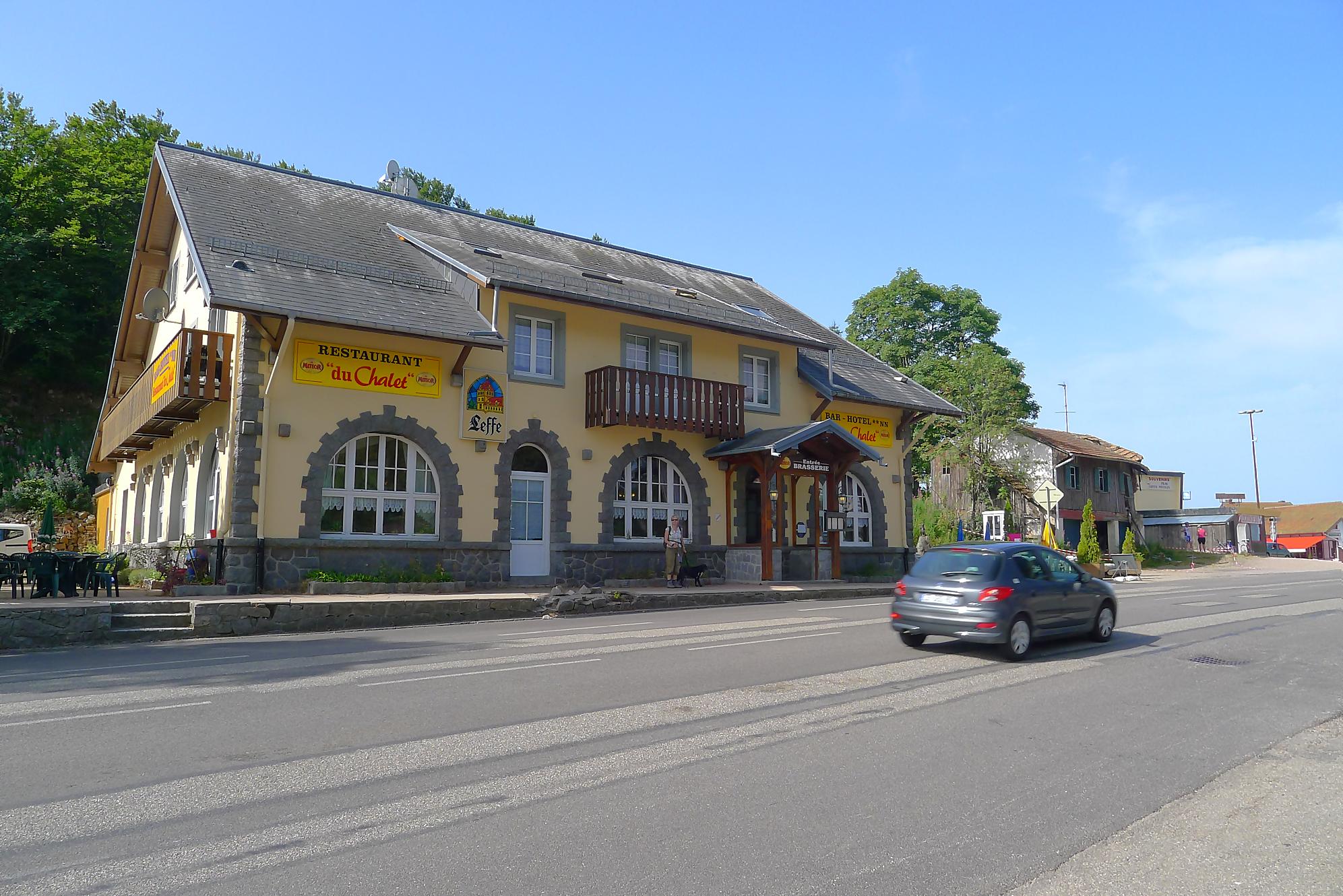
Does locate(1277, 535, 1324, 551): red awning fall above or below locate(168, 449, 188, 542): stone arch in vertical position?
below

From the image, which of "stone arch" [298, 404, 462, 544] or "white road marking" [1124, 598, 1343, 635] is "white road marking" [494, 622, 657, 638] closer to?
"stone arch" [298, 404, 462, 544]

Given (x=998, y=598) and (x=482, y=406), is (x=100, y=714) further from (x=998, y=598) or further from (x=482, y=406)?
(x=482, y=406)

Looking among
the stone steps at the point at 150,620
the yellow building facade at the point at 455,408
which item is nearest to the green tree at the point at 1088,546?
the yellow building facade at the point at 455,408

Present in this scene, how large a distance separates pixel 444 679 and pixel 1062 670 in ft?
21.5

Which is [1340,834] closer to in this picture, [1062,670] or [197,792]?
[1062,670]

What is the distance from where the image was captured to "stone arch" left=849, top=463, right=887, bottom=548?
26906 mm

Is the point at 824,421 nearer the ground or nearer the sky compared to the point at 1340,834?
nearer the sky

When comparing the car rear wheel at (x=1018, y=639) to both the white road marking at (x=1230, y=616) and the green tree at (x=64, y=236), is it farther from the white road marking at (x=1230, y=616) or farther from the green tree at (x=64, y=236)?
the green tree at (x=64, y=236)

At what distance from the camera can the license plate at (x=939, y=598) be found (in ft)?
35.7

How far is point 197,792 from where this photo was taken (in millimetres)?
5367

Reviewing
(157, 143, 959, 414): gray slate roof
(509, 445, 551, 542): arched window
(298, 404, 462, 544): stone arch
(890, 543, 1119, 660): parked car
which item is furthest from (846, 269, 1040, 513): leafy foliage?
(890, 543, 1119, 660): parked car

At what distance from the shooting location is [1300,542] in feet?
232

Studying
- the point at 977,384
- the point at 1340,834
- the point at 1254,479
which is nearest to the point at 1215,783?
the point at 1340,834

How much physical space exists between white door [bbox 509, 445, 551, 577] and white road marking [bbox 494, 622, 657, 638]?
5869mm
